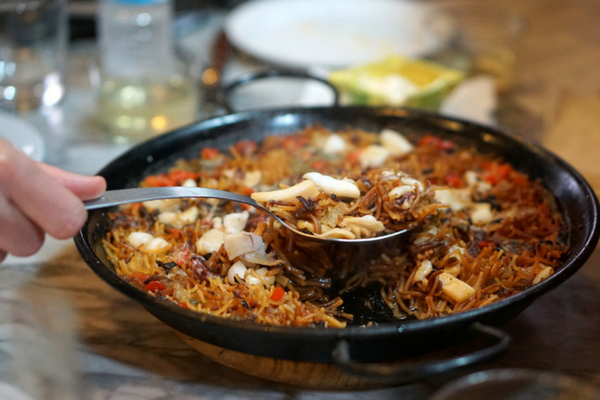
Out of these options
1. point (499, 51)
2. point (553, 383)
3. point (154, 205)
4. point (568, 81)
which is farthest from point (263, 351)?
point (568, 81)

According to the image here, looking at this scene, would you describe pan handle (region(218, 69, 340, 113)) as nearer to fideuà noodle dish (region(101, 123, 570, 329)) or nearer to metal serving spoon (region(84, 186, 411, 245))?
fideuà noodle dish (region(101, 123, 570, 329))

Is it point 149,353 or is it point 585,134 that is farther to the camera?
point 585,134

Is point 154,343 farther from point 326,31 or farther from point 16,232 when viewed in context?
point 326,31

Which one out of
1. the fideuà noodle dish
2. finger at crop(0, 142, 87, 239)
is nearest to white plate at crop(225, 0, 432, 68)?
the fideuà noodle dish

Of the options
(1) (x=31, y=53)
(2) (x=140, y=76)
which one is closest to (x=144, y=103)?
(2) (x=140, y=76)

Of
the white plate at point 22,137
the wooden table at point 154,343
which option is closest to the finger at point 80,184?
the wooden table at point 154,343

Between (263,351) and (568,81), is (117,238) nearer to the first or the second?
(263,351)

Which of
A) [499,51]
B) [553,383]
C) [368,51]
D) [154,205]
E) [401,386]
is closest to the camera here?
[553,383]
